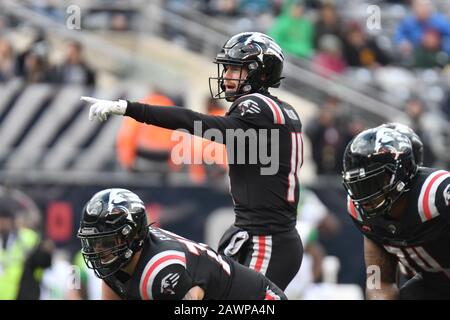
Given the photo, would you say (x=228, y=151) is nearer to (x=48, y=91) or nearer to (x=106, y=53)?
(x=48, y=91)

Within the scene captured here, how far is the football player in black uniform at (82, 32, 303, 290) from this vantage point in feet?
21.9

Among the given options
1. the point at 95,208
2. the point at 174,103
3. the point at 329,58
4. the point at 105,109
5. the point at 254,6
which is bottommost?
the point at 95,208

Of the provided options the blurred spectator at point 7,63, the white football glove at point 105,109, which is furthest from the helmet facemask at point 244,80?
the blurred spectator at point 7,63

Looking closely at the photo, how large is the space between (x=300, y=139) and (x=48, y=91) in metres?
6.77

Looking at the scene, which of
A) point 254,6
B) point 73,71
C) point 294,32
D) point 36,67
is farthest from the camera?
point 254,6

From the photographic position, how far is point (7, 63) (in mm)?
13461

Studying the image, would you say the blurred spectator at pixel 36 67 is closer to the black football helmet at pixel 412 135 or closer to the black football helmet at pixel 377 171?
the black football helmet at pixel 412 135

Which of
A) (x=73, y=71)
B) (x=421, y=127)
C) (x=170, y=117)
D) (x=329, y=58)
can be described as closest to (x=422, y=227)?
(x=170, y=117)

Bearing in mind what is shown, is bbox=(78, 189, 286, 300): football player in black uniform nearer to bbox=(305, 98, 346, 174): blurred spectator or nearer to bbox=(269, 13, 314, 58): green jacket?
bbox=(305, 98, 346, 174): blurred spectator

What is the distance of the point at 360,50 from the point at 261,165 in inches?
323

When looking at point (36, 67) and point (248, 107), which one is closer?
point (248, 107)

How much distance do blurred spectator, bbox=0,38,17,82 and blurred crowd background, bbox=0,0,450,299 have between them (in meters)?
0.02

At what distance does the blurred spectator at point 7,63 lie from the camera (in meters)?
13.4

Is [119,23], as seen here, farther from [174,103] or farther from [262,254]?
[262,254]
